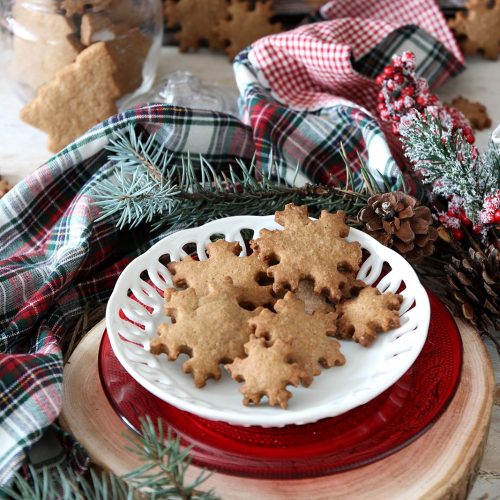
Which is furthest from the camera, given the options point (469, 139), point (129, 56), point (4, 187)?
point (129, 56)

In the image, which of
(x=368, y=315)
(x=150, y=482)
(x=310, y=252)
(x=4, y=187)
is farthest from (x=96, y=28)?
(x=150, y=482)

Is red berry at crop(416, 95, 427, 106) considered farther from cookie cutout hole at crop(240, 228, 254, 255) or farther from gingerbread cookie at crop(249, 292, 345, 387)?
gingerbread cookie at crop(249, 292, 345, 387)

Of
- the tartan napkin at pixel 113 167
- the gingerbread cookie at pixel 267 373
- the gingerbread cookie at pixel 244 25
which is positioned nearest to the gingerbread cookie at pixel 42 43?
the tartan napkin at pixel 113 167

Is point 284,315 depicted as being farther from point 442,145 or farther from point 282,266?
point 442,145

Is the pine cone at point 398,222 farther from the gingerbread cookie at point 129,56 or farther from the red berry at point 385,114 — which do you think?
the gingerbread cookie at point 129,56

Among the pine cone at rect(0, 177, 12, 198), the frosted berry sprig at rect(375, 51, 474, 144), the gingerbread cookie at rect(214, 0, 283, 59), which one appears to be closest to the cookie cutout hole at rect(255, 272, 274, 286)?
the frosted berry sprig at rect(375, 51, 474, 144)

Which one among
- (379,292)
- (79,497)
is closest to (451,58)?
(379,292)

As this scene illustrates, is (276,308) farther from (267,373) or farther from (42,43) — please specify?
(42,43)

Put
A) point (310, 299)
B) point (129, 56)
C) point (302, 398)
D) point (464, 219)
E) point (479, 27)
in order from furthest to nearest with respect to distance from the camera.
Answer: point (479, 27) → point (129, 56) → point (464, 219) → point (310, 299) → point (302, 398)

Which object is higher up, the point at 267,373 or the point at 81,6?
the point at 81,6
